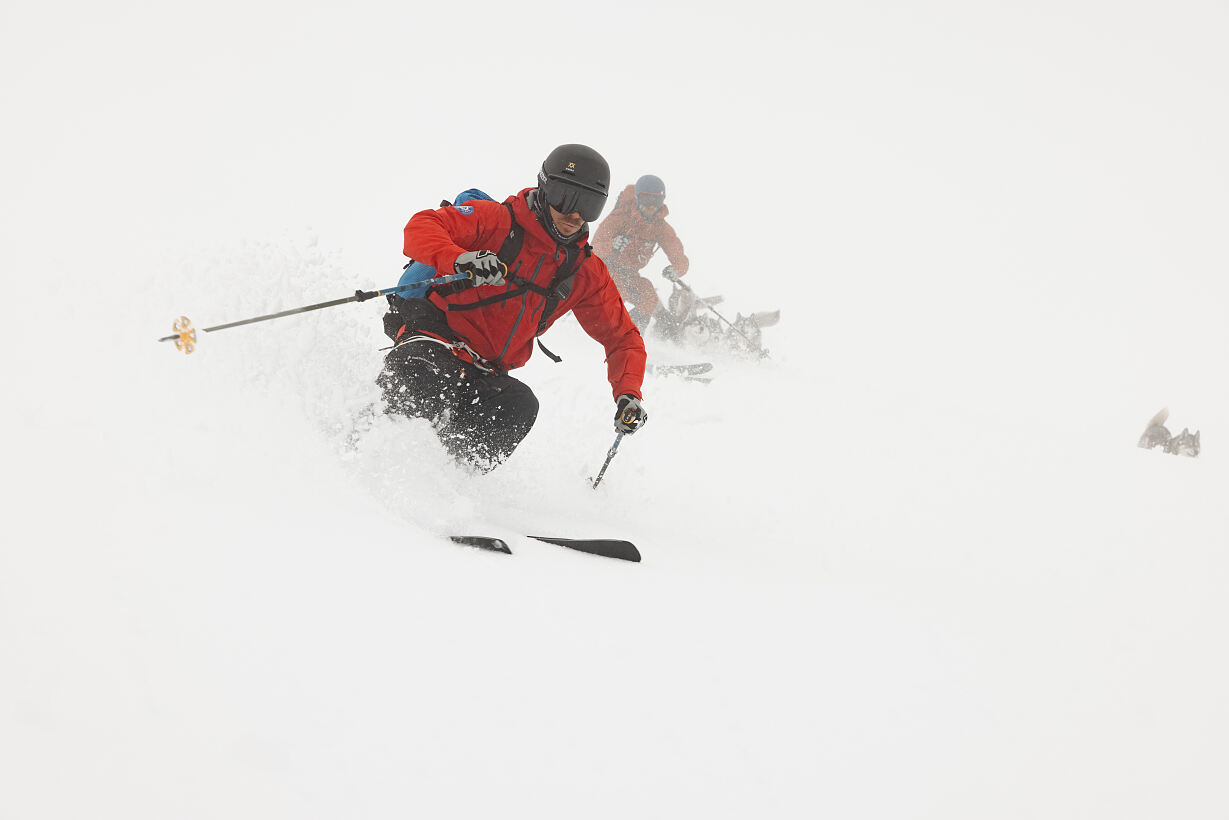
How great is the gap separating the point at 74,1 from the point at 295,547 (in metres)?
136

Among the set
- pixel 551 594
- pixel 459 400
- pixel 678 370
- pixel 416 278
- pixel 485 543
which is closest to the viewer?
pixel 551 594

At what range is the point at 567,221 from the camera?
4188 mm

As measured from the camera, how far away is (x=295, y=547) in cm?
239

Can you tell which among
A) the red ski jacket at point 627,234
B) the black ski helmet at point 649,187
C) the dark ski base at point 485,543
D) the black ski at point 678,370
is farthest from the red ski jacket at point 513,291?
the black ski helmet at point 649,187

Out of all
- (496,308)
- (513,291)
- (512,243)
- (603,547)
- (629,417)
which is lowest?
(603,547)

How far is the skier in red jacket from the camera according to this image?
4125 millimetres

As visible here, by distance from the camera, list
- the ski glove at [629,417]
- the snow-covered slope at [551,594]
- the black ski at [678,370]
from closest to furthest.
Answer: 1. the snow-covered slope at [551,594]
2. the ski glove at [629,417]
3. the black ski at [678,370]

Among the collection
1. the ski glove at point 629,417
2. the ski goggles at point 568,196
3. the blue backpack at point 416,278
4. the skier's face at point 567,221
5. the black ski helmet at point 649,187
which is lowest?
the ski glove at point 629,417

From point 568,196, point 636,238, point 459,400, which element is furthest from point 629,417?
point 636,238

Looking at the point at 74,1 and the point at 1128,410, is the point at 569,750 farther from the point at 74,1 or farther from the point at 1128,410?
the point at 74,1

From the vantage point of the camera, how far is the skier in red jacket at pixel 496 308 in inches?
162

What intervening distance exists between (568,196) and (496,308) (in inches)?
29.9

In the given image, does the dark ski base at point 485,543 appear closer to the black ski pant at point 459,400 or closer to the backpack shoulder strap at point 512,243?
the black ski pant at point 459,400

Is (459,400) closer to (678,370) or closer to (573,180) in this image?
(573,180)
